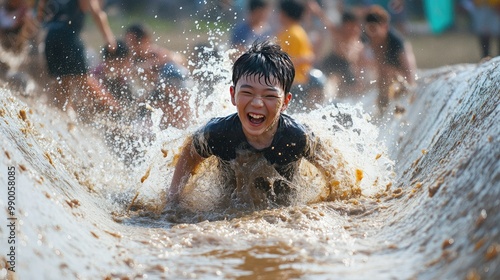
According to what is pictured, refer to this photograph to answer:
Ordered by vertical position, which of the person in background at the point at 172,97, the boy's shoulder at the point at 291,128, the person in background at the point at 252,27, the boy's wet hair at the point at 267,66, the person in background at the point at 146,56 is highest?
the person in background at the point at 252,27

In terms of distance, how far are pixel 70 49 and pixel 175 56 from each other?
1080 mm

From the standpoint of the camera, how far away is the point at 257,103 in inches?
171

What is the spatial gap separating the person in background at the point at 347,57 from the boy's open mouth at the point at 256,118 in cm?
407

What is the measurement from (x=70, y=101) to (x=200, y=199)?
2620 millimetres

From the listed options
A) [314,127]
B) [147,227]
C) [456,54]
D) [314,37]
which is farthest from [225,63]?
[456,54]

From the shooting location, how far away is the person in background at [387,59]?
7676 mm

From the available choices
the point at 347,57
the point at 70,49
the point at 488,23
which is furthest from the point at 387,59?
the point at 488,23

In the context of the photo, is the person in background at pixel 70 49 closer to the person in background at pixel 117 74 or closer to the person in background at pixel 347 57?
the person in background at pixel 117 74

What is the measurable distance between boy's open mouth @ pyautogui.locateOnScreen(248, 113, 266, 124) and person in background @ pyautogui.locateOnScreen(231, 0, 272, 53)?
3864 mm

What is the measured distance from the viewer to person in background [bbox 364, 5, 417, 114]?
25.2ft

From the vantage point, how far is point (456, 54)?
1483 cm

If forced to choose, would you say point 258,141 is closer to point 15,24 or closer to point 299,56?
point 299,56

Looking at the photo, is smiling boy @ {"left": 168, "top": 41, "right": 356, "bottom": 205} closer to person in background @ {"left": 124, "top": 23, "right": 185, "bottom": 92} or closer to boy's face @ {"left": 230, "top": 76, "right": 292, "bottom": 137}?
boy's face @ {"left": 230, "top": 76, "right": 292, "bottom": 137}

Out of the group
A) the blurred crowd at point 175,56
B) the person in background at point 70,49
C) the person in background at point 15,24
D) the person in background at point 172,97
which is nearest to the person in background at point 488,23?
the blurred crowd at point 175,56
